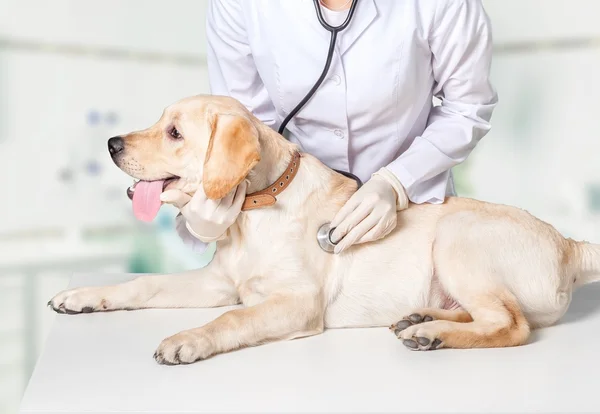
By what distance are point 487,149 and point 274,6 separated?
205cm

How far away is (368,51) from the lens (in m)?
1.92

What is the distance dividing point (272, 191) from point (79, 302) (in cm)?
52

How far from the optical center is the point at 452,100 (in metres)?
2.03

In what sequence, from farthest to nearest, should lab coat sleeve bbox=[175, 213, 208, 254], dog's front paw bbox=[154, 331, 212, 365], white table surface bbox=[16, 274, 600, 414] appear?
1. lab coat sleeve bbox=[175, 213, 208, 254]
2. dog's front paw bbox=[154, 331, 212, 365]
3. white table surface bbox=[16, 274, 600, 414]

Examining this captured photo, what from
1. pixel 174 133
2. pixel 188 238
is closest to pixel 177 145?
pixel 174 133

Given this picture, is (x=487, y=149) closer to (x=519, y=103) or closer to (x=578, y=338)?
(x=519, y=103)

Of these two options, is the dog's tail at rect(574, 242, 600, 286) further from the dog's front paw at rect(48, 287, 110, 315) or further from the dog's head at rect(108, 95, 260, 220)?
the dog's front paw at rect(48, 287, 110, 315)

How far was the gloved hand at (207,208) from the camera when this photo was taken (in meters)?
1.70


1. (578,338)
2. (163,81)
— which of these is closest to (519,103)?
(163,81)

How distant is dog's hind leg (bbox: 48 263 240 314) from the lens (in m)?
1.88

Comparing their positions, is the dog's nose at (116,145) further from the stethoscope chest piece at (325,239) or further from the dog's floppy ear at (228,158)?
the stethoscope chest piece at (325,239)

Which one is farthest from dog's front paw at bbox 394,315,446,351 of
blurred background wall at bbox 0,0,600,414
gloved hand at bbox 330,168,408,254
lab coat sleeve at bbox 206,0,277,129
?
blurred background wall at bbox 0,0,600,414

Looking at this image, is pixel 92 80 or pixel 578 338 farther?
pixel 92 80

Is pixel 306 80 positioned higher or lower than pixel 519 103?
higher
